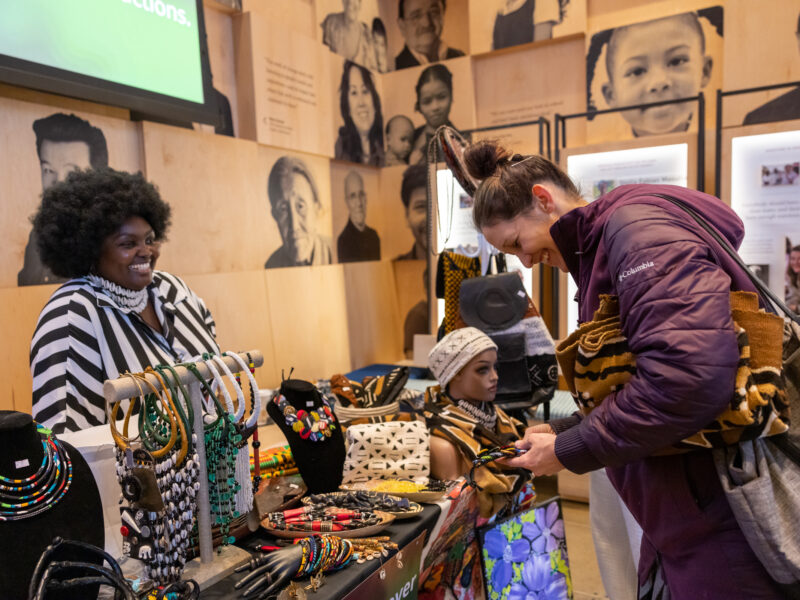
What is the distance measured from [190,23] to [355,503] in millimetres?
2730

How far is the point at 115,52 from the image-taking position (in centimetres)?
271

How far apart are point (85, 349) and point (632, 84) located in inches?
155

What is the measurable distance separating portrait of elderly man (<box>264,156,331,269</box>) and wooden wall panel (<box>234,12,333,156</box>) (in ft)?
0.55

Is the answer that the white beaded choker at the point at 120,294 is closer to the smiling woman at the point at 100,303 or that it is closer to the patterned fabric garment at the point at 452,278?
the smiling woman at the point at 100,303

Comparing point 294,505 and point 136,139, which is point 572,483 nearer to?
point 294,505

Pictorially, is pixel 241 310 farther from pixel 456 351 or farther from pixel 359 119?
pixel 359 119

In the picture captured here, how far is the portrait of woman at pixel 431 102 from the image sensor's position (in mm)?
4980

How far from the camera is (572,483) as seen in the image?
11.6 feet

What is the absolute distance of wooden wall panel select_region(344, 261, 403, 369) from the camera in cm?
473

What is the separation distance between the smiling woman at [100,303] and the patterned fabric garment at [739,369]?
1462 mm

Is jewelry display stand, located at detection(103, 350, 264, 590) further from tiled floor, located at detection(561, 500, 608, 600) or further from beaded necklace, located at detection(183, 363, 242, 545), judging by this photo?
tiled floor, located at detection(561, 500, 608, 600)

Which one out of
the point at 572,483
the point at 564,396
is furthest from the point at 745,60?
the point at 572,483

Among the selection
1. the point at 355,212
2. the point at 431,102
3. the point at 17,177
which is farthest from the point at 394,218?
the point at 17,177

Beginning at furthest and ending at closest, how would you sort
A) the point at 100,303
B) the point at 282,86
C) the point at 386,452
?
the point at 282,86, the point at 100,303, the point at 386,452
